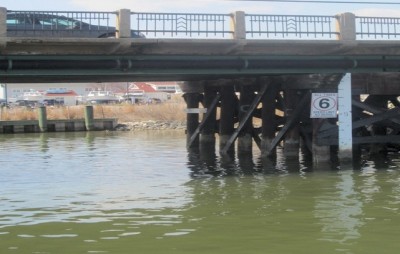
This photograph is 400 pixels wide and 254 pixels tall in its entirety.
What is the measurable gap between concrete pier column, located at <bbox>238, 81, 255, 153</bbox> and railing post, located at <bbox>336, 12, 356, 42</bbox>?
4.43 meters

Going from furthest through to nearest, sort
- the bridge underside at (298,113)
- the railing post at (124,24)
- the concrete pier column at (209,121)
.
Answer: the concrete pier column at (209,121)
the bridge underside at (298,113)
the railing post at (124,24)

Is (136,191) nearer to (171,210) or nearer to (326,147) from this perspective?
(171,210)

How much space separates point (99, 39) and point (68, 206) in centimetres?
517

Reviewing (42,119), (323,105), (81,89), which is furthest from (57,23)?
(81,89)

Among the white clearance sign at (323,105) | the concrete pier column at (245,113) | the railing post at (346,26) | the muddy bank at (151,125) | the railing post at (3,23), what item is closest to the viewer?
the railing post at (3,23)

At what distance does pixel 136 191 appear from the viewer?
13.9 metres

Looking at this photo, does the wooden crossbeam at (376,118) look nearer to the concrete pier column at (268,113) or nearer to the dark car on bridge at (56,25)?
the concrete pier column at (268,113)

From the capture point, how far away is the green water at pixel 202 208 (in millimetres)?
8758

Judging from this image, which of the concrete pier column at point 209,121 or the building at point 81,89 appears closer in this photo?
the concrete pier column at point 209,121

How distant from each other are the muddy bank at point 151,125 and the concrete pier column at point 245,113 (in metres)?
23.8

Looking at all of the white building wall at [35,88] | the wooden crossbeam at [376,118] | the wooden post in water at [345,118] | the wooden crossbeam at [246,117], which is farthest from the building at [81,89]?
the wooden post in water at [345,118]

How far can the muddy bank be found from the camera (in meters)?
47.2

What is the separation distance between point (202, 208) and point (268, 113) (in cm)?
914

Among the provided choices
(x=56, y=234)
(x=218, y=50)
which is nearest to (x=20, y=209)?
(x=56, y=234)
